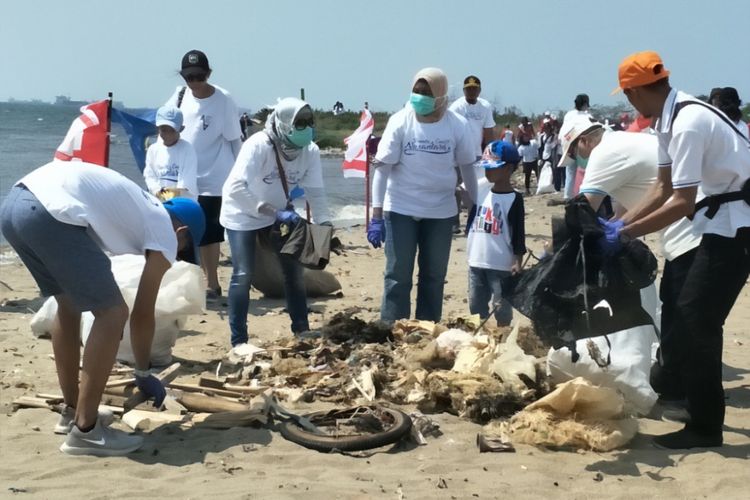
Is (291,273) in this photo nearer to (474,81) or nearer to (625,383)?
(625,383)

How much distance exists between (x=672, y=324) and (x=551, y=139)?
57.5ft

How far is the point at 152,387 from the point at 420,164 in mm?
2651

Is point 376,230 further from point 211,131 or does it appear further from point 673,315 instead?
point 673,315

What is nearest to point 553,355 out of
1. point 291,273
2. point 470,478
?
point 470,478

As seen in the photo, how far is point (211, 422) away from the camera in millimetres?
4812

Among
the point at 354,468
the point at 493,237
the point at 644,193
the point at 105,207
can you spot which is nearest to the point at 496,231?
the point at 493,237

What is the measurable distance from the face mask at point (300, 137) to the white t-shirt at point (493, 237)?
1.34 metres

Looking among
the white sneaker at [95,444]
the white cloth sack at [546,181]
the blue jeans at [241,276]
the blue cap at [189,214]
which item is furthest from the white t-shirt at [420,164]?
the white cloth sack at [546,181]

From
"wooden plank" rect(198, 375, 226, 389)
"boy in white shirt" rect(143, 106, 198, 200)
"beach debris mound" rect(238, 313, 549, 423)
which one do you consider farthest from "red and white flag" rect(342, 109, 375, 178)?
"wooden plank" rect(198, 375, 226, 389)

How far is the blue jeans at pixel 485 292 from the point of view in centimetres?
641

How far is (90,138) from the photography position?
9195 mm

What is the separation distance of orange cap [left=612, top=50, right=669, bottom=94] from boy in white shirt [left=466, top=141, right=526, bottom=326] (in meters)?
2.12

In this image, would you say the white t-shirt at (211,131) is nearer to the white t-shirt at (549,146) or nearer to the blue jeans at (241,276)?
the blue jeans at (241,276)

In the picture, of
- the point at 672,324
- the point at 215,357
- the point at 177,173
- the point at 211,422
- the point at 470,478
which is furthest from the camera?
the point at 177,173
